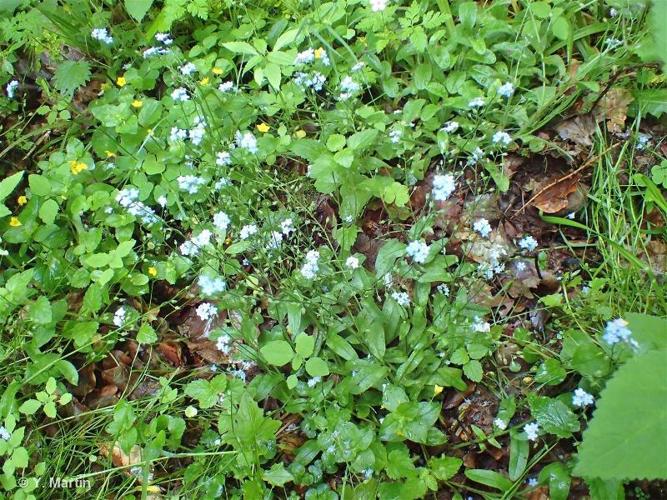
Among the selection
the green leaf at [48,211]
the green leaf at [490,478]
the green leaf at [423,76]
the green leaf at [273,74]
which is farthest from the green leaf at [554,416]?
the green leaf at [48,211]

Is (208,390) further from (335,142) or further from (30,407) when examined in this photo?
(335,142)

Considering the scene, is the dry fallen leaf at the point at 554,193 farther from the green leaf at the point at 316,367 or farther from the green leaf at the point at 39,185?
the green leaf at the point at 39,185

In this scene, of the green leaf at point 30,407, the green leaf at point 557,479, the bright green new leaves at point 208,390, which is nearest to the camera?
the green leaf at point 557,479

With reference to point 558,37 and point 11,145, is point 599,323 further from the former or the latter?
point 11,145

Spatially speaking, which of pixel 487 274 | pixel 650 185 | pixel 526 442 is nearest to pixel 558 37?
pixel 650 185

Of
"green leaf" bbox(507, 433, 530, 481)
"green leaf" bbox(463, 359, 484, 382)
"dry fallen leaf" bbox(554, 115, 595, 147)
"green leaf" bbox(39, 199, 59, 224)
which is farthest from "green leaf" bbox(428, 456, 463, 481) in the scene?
"green leaf" bbox(39, 199, 59, 224)

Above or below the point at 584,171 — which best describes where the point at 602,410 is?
above

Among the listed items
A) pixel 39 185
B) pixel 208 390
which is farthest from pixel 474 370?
pixel 39 185
